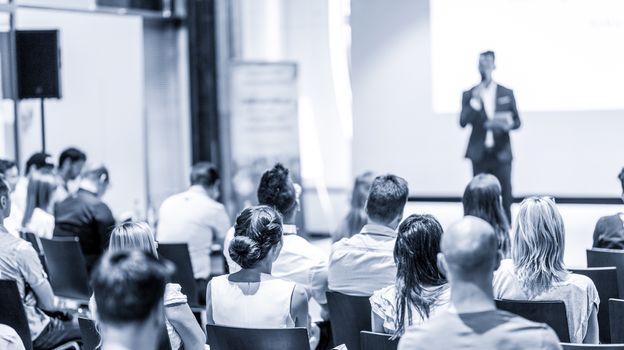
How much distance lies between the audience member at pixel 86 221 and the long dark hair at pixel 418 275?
3337 millimetres

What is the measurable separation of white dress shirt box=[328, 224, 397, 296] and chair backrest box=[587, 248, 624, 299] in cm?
116

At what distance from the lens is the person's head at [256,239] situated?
3570mm

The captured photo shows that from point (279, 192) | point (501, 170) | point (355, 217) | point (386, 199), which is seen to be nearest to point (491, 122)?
point (501, 170)

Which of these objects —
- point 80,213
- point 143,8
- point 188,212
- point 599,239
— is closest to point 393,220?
point 599,239

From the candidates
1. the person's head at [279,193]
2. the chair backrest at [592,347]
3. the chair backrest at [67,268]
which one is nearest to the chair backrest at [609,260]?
the person's head at [279,193]

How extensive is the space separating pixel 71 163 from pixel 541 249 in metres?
4.94

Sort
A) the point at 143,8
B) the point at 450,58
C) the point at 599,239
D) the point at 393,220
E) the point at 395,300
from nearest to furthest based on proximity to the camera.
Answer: the point at 395,300 → the point at 393,220 → the point at 599,239 → the point at 450,58 → the point at 143,8

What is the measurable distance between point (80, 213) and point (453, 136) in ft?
14.9

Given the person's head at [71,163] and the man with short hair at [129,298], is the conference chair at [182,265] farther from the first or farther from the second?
the man with short hair at [129,298]

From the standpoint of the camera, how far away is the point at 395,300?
3.37 meters

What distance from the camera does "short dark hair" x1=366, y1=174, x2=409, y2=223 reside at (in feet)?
14.6

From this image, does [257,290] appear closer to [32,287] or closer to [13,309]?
[13,309]

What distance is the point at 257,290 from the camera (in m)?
3.57

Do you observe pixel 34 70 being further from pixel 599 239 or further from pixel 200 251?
pixel 599 239
